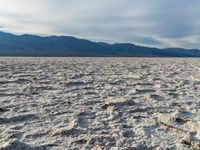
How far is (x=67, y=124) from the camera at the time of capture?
5188 mm

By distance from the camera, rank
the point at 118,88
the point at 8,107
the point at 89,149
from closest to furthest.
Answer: the point at 89,149, the point at 8,107, the point at 118,88

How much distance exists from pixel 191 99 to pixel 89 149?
3.73 metres

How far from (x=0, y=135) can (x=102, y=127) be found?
1328 millimetres

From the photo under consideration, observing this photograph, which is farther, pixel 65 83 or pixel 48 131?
pixel 65 83

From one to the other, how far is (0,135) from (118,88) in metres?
4.79

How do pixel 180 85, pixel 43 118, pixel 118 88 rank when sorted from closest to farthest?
pixel 43 118
pixel 118 88
pixel 180 85

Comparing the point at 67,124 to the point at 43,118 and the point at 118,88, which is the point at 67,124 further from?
the point at 118,88

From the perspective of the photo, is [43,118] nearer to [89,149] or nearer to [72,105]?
[72,105]

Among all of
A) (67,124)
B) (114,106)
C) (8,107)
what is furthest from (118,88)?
(67,124)

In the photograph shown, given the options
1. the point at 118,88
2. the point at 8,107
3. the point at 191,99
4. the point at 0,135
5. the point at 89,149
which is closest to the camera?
the point at 89,149

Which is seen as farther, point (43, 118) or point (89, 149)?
point (43, 118)

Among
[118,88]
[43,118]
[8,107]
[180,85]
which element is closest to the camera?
[43,118]

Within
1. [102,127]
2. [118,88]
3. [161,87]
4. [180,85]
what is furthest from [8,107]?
[180,85]

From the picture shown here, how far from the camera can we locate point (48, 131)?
4.83 metres
